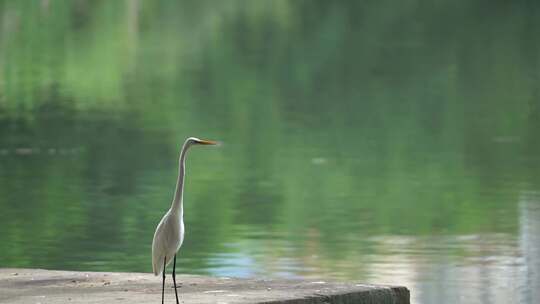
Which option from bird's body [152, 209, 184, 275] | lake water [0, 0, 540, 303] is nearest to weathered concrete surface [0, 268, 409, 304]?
bird's body [152, 209, 184, 275]

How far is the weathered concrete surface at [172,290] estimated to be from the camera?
866 cm

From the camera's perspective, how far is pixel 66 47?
163ft

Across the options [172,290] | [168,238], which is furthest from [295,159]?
[168,238]

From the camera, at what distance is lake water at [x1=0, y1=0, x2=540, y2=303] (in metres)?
14.1

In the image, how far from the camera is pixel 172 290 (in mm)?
8883

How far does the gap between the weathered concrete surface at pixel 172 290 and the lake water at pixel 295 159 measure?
283 cm

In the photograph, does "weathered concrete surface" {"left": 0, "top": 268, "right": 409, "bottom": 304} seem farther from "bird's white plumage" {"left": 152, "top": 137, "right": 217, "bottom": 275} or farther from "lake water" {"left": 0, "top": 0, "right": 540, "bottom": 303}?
"lake water" {"left": 0, "top": 0, "right": 540, "bottom": 303}

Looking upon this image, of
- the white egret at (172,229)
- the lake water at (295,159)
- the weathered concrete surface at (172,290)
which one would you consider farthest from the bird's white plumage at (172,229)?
the lake water at (295,159)

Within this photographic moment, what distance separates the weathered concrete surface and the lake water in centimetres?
283

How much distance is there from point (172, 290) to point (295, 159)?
12.2m

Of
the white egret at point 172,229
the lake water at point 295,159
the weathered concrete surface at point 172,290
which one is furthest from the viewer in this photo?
the lake water at point 295,159

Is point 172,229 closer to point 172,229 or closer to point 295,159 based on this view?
point 172,229

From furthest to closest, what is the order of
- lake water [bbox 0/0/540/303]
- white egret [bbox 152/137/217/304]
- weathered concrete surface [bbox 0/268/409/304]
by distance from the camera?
lake water [bbox 0/0/540/303] < weathered concrete surface [bbox 0/268/409/304] < white egret [bbox 152/137/217/304]

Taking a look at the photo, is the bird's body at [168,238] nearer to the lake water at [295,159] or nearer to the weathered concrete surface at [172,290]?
the weathered concrete surface at [172,290]
